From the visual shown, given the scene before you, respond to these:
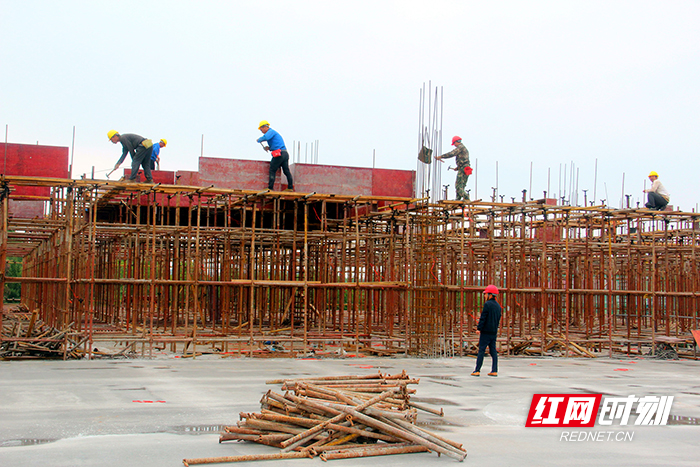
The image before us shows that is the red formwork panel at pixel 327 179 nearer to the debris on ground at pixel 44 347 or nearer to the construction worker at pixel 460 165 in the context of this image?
the construction worker at pixel 460 165

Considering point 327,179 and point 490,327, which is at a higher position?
point 327,179

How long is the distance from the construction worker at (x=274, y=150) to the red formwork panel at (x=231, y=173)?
3.29ft

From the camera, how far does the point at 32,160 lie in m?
19.3

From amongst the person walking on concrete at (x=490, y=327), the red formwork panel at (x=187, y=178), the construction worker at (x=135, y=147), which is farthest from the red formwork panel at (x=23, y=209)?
the person walking on concrete at (x=490, y=327)

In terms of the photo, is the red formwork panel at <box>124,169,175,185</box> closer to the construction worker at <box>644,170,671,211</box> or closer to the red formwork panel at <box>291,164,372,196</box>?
the red formwork panel at <box>291,164,372,196</box>

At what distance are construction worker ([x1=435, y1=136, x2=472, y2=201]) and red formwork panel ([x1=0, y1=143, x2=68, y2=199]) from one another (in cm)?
1066

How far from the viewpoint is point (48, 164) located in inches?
765

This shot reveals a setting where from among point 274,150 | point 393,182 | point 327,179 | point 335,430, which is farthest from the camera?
point 393,182

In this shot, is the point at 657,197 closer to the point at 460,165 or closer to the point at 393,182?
the point at 460,165

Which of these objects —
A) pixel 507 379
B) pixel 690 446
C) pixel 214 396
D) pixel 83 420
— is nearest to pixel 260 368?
pixel 214 396

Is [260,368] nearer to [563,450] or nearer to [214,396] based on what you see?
[214,396]

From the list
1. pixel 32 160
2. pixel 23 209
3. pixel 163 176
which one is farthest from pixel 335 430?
pixel 23 209

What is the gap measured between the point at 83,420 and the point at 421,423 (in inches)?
175

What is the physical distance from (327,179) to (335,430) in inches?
526
